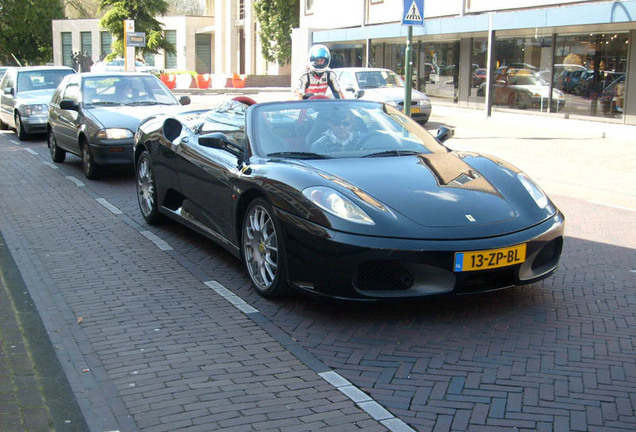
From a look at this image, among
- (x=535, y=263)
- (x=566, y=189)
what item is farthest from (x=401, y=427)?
(x=566, y=189)

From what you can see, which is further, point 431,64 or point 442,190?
point 431,64

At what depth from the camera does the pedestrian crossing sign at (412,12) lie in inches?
502

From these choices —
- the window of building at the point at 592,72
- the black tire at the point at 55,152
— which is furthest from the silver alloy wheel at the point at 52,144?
the window of building at the point at 592,72

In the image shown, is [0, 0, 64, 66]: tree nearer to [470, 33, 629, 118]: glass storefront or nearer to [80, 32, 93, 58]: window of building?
[80, 32, 93, 58]: window of building

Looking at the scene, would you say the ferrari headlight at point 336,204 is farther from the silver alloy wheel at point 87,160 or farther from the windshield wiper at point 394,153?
the silver alloy wheel at point 87,160

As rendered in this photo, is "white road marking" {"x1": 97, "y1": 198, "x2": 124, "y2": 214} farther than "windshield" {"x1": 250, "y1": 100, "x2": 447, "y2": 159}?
Yes

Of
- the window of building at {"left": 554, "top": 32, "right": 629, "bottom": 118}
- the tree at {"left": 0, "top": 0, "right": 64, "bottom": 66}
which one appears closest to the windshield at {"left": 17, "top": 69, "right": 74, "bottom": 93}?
the window of building at {"left": 554, "top": 32, "right": 629, "bottom": 118}

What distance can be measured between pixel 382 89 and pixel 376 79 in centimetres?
82

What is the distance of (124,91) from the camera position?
39.8ft

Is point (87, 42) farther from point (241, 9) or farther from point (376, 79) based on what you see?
point (376, 79)

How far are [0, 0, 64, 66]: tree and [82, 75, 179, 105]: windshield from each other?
58419mm

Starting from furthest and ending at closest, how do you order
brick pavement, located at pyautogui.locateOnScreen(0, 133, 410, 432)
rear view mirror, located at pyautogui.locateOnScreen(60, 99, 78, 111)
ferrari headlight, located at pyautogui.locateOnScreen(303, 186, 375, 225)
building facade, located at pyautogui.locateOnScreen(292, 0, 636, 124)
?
→ building facade, located at pyautogui.locateOnScreen(292, 0, 636, 124)
rear view mirror, located at pyautogui.locateOnScreen(60, 99, 78, 111)
ferrari headlight, located at pyautogui.locateOnScreen(303, 186, 375, 225)
brick pavement, located at pyautogui.locateOnScreen(0, 133, 410, 432)

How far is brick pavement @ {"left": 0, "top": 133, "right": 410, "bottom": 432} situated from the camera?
359 centimetres

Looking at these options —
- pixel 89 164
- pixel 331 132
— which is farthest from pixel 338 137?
pixel 89 164
